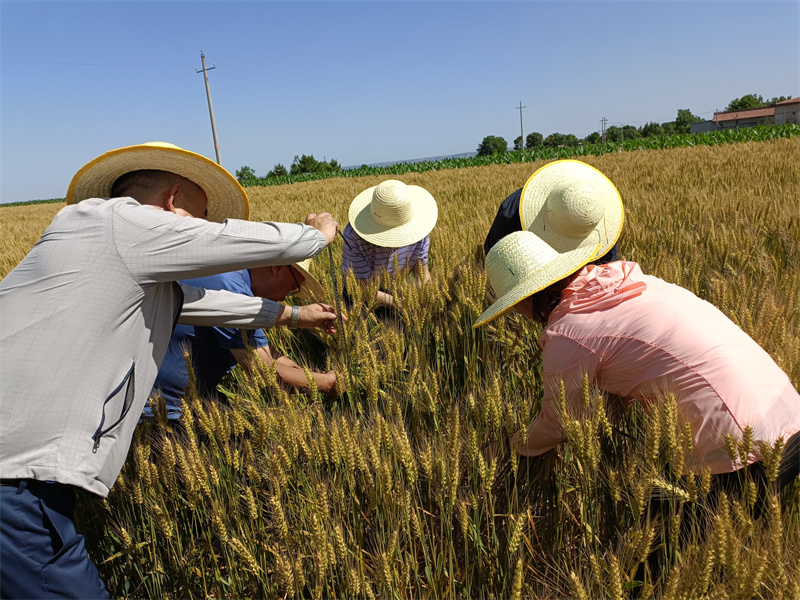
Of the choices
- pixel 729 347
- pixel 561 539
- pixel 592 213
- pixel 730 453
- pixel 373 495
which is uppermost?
pixel 592 213

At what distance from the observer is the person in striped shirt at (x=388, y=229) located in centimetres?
288

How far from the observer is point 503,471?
54.3 inches

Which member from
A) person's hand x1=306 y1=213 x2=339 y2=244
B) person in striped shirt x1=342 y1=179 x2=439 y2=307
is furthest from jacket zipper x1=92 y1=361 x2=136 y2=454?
person in striped shirt x1=342 y1=179 x2=439 y2=307

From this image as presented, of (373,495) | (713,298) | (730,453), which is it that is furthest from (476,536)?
(713,298)

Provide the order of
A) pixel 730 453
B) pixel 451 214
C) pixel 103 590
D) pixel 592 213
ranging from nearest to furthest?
pixel 730 453
pixel 103 590
pixel 592 213
pixel 451 214

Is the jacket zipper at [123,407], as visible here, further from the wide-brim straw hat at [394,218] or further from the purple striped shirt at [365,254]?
the purple striped shirt at [365,254]

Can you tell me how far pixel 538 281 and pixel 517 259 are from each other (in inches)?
3.7

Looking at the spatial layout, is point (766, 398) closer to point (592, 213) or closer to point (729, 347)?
→ point (729, 347)

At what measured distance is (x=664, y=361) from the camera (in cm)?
125

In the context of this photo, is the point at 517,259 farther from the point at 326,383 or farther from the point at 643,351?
Answer: the point at 326,383

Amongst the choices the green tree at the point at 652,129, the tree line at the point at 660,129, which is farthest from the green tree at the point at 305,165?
the green tree at the point at 652,129

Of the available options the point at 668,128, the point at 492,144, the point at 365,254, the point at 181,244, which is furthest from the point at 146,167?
the point at 668,128

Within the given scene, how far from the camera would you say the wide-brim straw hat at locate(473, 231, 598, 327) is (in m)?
1.37

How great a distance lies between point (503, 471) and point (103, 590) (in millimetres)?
1103
